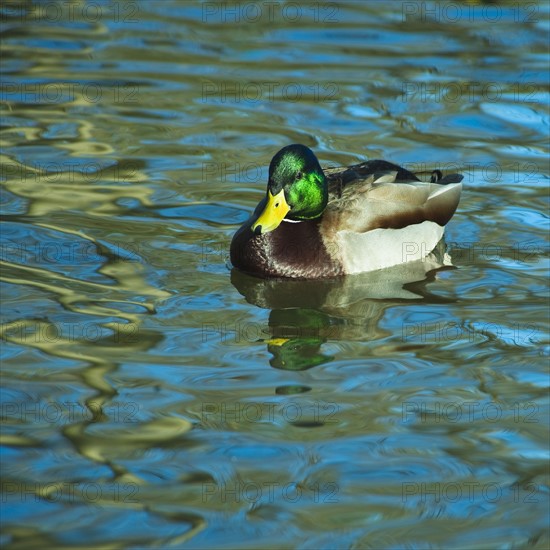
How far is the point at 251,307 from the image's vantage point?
7844mm

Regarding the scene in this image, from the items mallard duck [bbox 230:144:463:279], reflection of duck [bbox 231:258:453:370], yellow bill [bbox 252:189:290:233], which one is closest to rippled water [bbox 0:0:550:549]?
reflection of duck [bbox 231:258:453:370]

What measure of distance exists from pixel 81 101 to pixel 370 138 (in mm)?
2620

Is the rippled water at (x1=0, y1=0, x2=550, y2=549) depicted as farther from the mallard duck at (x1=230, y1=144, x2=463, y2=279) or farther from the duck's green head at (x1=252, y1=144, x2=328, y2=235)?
the duck's green head at (x1=252, y1=144, x2=328, y2=235)

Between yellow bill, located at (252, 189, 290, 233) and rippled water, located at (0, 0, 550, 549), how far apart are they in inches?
16.0

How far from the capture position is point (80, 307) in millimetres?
7613

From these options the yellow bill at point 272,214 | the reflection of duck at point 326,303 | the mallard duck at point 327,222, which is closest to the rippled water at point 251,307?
the reflection of duck at point 326,303

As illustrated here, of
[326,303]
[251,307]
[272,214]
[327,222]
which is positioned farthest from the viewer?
[327,222]

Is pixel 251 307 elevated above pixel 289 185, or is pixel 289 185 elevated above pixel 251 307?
pixel 289 185

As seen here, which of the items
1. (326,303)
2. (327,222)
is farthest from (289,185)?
(326,303)

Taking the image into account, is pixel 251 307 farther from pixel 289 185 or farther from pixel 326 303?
pixel 289 185

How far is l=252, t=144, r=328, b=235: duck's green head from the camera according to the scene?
26.4 feet

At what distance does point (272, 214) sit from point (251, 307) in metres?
0.63

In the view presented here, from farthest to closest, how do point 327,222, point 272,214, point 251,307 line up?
point 327,222 → point 272,214 → point 251,307

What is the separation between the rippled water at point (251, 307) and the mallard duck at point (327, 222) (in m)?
0.16
